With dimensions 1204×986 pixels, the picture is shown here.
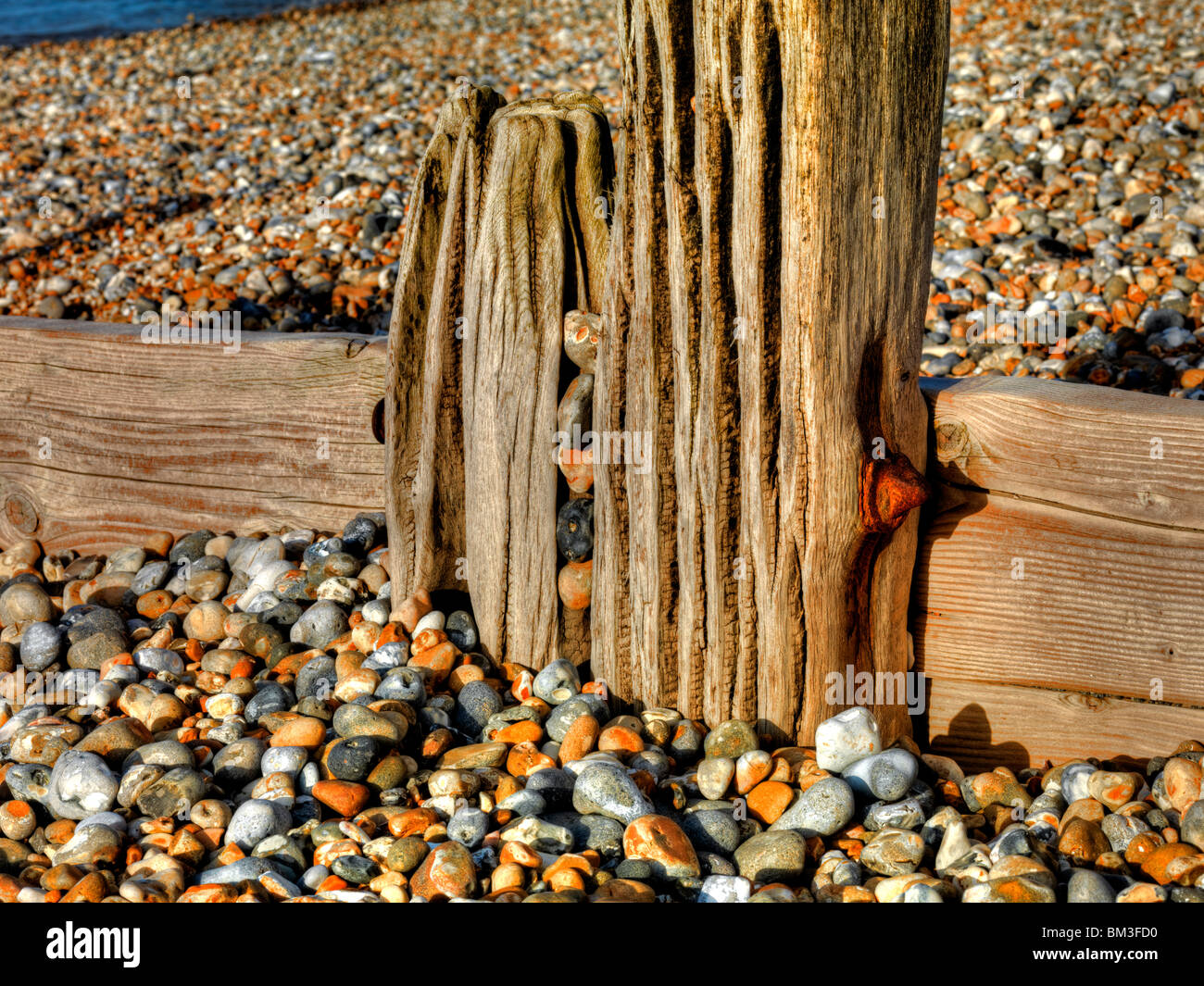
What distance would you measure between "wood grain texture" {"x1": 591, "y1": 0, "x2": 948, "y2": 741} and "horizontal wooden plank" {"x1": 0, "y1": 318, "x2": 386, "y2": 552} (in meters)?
→ 1.21

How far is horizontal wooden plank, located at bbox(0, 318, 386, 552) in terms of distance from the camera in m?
3.49

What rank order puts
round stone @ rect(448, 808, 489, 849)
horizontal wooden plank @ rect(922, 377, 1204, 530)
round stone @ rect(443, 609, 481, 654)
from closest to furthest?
round stone @ rect(448, 808, 489, 849), horizontal wooden plank @ rect(922, 377, 1204, 530), round stone @ rect(443, 609, 481, 654)

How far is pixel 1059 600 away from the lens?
2604mm

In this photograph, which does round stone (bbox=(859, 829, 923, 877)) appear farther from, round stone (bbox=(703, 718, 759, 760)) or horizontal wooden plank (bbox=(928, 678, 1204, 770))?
horizontal wooden plank (bbox=(928, 678, 1204, 770))

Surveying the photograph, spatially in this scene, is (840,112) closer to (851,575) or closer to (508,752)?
(851,575)

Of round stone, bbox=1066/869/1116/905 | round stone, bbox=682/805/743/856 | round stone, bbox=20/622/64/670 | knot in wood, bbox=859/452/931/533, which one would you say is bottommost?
round stone, bbox=20/622/64/670

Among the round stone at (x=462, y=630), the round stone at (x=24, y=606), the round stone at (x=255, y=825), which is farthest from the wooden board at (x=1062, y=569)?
the round stone at (x=24, y=606)

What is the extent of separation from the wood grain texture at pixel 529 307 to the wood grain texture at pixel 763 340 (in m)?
0.22

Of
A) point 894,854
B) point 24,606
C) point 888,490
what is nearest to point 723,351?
point 888,490

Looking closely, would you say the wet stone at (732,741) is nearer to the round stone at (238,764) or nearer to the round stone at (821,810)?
the round stone at (821,810)

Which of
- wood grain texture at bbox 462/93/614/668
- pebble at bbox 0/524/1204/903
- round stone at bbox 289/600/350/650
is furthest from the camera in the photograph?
round stone at bbox 289/600/350/650

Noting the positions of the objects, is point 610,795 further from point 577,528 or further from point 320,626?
point 320,626

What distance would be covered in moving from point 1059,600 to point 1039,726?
13.4 inches

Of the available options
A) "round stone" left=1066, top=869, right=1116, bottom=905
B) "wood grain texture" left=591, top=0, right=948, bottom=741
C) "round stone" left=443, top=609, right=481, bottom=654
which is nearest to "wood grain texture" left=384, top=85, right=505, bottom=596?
"round stone" left=443, top=609, right=481, bottom=654
